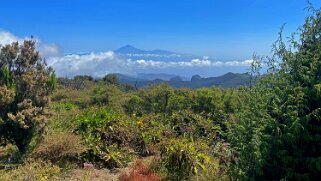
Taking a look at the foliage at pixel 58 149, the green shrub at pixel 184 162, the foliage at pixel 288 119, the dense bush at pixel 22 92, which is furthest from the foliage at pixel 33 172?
the foliage at pixel 288 119

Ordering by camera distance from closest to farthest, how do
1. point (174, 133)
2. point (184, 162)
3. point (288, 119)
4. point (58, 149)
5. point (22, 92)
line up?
point (288, 119), point (184, 162), point (58, 149), point (22, 92), point (174, 133)

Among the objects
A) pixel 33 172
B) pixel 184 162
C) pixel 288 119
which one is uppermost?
pixel 288 119

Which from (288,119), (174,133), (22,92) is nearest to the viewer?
(288,119)

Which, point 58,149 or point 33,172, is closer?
point 33,172

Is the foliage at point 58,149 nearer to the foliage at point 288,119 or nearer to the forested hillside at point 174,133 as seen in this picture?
the forested hillside at point 174,133

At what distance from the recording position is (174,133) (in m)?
11.8

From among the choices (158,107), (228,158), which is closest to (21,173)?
(228,158)

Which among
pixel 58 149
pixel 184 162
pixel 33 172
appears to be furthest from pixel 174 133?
pixel 33 172

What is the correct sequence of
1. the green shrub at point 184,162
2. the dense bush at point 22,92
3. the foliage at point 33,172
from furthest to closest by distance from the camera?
the dense bush at point 22,92
the green shrub at point 184,162
the foliage at point 33,172

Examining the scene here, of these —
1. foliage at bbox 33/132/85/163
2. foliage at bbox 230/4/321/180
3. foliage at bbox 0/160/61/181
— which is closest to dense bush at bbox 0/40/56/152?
foliage at bbox 33/132/85/163

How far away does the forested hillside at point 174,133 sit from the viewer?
539 cm

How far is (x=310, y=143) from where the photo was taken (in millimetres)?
5383

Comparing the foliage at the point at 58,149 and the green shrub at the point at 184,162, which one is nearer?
the green shrub at the point at 184,162

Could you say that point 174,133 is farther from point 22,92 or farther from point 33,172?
point 33,172
